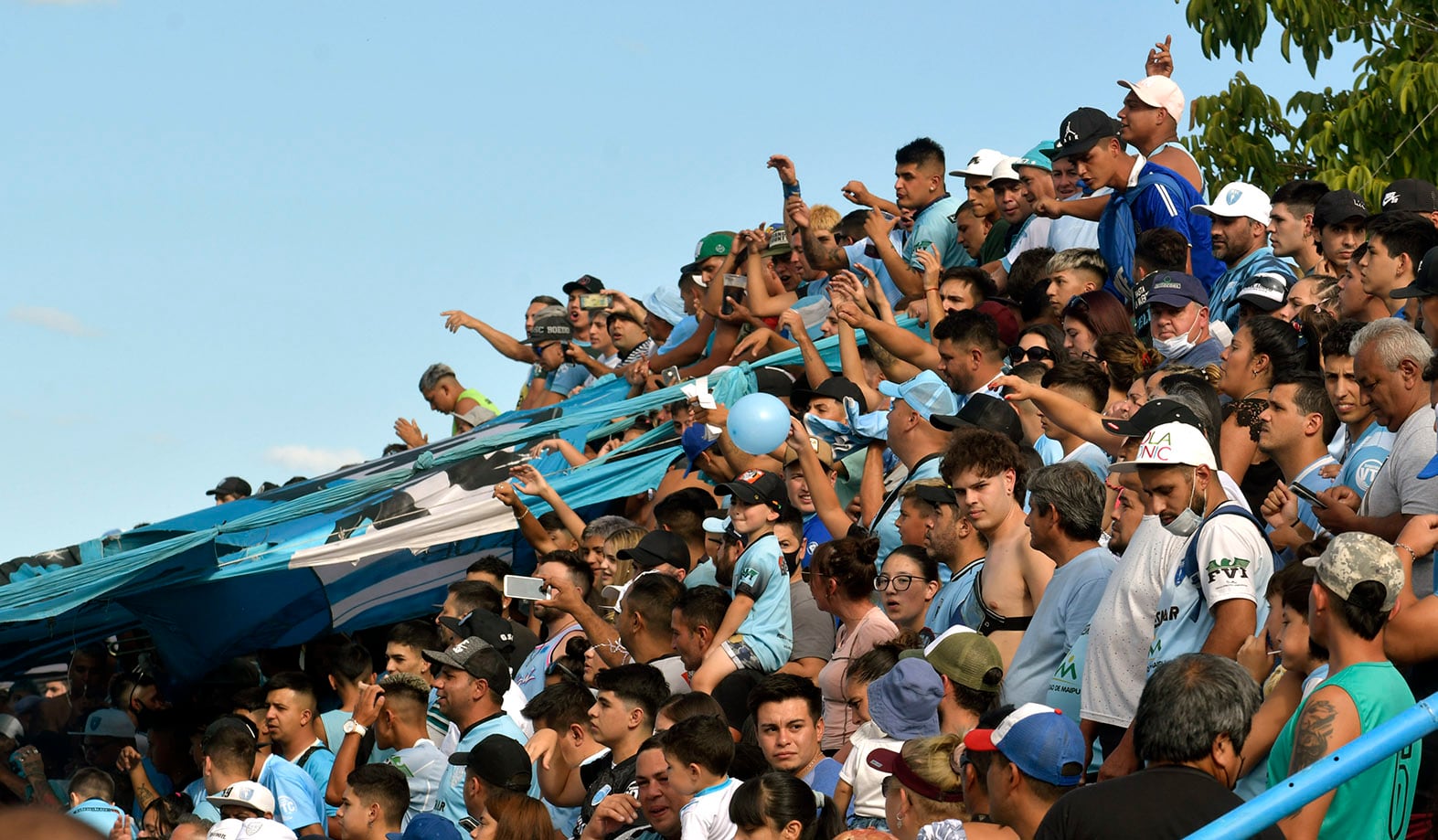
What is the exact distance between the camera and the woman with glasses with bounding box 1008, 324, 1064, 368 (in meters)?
8.68

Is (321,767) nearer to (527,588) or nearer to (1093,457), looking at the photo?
(527,588)

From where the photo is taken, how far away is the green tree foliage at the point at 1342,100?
1099 centimetres

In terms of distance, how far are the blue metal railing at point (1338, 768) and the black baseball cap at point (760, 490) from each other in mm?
4791

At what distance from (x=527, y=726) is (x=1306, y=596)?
15.4 ft

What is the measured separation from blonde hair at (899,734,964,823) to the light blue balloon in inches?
146

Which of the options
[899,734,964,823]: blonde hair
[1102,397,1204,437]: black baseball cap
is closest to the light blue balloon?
[1102,397,1204,437]: black baseball cap

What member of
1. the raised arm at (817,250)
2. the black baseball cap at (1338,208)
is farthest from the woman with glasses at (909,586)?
the raised arm at (817,250)

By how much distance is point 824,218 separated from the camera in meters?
13.3

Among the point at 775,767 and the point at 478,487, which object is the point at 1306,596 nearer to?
the point at 775,767

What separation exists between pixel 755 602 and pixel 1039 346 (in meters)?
2.08

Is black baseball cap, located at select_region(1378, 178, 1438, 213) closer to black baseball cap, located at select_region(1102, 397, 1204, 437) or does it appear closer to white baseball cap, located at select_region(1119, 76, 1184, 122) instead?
white baseball cap, located at select_region(1119, 76, 1184, 122)

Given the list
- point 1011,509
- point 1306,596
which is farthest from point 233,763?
point 1306,596

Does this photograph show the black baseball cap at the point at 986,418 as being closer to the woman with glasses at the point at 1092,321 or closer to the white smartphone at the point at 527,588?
the woman with glasses at the point at 1092,321

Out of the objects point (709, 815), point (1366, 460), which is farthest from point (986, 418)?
point (709, 815)
